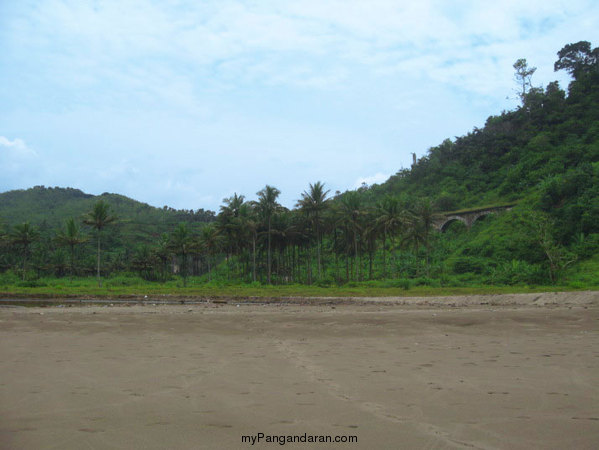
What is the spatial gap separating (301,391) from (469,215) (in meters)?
64.6

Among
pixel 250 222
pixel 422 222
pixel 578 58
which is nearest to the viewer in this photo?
pixel 422 222

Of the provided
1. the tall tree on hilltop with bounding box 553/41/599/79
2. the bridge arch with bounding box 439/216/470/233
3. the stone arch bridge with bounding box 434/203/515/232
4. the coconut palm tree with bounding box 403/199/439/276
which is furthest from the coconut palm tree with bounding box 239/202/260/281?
the tall tree on hilltop with bounding box 553/41/599/79

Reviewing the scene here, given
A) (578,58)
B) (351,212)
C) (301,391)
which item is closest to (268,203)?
(351,212)

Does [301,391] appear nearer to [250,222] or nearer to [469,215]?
[250,222]

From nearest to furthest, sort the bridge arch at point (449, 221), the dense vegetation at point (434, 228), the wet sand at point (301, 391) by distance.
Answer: the wet sand at point (301, 391) → the dense vegetation at point (434, 228) → the bridge arch at point (449, 221)

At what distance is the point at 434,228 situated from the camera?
227 feet

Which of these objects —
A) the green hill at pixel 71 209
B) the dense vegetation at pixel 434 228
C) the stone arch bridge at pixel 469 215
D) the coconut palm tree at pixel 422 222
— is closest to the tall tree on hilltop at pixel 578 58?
the dense vegetation at pixel 434 228

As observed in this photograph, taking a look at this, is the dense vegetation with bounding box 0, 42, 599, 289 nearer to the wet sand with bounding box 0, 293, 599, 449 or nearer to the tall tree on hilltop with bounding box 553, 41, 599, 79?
the tall tree on hilltop with bounding box 553, 41, 599, 79

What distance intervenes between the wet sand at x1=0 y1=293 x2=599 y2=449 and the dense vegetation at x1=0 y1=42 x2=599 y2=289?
3012cm

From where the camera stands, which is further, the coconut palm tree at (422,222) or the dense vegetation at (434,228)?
the coconut palm tree at (422,222)

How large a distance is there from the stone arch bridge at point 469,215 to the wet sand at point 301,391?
53.6m

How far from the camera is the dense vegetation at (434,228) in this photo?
147ft

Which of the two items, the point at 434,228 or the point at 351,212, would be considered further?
the point at 434,228

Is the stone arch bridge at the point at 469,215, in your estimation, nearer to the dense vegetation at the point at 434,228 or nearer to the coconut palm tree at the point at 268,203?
the dense vegetation at the point at 434,228
